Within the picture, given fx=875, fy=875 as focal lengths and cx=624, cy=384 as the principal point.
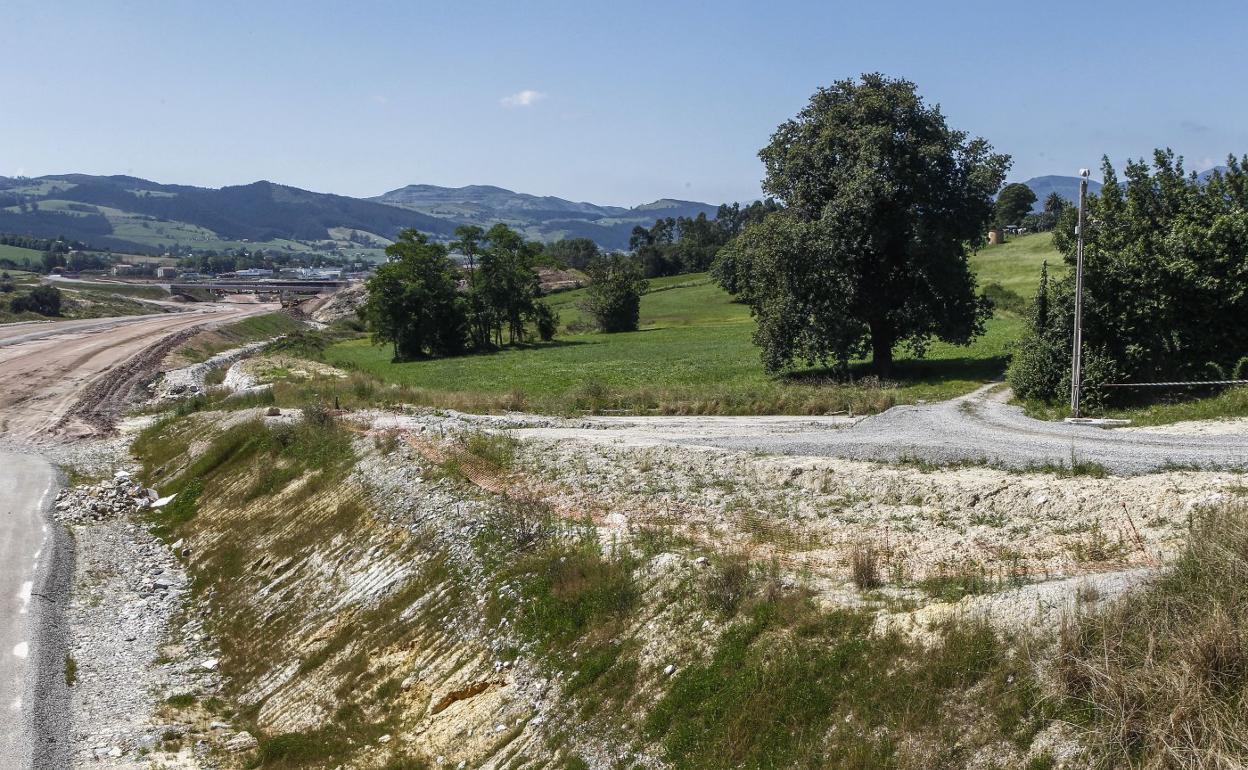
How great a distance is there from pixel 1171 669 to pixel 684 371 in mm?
43616

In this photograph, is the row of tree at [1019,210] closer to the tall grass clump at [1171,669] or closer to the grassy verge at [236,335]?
the grassy verge at [236,335]

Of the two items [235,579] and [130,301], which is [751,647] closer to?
[235,579]

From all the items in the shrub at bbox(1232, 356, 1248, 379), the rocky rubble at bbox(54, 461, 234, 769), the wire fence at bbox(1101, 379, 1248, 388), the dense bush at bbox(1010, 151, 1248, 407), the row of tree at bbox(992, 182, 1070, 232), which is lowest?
the rocky rubble at bbox(54, 461, 234, 769)

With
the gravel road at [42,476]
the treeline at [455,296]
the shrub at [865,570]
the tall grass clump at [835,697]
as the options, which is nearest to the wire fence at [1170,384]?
the shrub at [865,570]

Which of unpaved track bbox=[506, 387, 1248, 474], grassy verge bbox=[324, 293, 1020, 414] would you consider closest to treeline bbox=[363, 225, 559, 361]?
grassy verge bbox=[324, 293, 1020, 414]

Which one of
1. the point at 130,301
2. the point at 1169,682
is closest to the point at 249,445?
the point at 1169,682

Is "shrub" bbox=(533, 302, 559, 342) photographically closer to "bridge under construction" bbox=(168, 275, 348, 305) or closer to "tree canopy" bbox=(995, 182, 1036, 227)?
"bridge under construction" bbox=(168, 275, 348, 305)

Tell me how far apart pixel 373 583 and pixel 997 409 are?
2244 centimetres

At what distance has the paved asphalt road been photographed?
17.2 meters

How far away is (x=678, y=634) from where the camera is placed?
1384 cm

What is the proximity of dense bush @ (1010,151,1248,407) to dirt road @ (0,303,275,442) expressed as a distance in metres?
47.5

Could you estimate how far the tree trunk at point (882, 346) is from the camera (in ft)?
141

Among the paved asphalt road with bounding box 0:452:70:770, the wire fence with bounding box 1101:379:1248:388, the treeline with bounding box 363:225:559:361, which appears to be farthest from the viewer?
the treeline with bounding box 363:225:559:361

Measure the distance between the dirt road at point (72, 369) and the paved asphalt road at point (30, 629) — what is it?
15.4 metres
